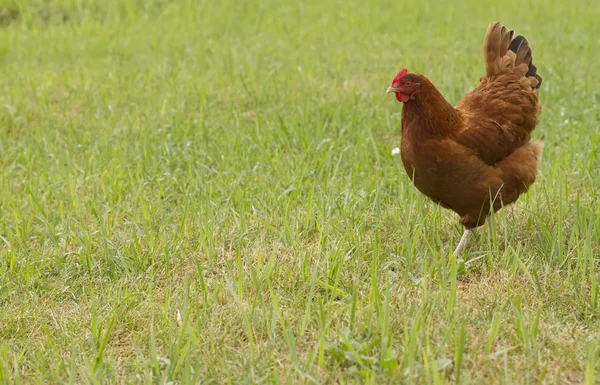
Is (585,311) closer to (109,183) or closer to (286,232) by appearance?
(286,232)

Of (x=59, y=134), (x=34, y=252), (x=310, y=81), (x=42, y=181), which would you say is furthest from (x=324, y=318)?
(x=310, y=81)

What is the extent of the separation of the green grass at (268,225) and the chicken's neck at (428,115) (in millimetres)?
544

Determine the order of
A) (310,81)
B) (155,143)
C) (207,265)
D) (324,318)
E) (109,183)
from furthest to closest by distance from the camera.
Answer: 1. (310,81)
2. (155,143)
3. (109,183)
4. (207,265)
5. (324,318)

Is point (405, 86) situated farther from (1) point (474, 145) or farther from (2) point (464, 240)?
(2) point (464, 240)

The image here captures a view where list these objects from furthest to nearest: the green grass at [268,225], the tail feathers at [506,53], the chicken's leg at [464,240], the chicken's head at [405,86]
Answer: the tail feathers at [506,53]
the chicken's leg at [464,240]
the chicken's head at [405,86]
the green grass at [268,225]

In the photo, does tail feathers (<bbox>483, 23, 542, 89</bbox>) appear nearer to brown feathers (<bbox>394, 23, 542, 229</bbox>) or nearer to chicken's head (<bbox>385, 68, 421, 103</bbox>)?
brown feathers (<bbox>394, 23, 542, 229</bbox>)

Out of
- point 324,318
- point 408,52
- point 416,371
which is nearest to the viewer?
point 416,371

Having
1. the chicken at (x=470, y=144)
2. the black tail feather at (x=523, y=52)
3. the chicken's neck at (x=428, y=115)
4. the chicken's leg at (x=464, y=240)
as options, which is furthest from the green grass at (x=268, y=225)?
the black tail feather at (x=523, y=52)

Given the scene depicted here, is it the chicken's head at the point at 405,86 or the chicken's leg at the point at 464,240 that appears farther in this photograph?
the chicken's leg at the point at 464,240

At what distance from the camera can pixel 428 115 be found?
12.7 feet

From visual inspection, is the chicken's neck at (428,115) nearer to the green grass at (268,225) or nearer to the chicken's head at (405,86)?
the chicken's head at (405,86)

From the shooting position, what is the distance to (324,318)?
10.5 feet

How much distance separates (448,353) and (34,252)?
2.33 m

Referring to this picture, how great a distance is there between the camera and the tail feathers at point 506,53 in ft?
14.8
